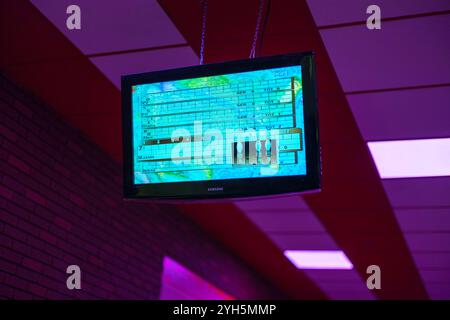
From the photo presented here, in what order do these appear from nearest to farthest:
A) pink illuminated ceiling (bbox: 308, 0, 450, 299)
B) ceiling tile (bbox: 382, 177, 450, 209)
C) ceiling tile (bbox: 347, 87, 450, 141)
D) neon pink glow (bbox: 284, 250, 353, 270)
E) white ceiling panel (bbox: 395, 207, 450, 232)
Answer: pink illuminated ceiling (bbox: 308, 0, 450, 299), ceiling tile (bbox: 347, 87, 450, 141), ceiling tile (bbox: 382, 177, 450, 209), white ceiling panel (bbox: 395, 207, 450, 232), neon pink glow (bbox: 284, 250, 353, 270)

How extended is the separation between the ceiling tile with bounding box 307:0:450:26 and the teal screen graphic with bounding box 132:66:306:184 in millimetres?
654

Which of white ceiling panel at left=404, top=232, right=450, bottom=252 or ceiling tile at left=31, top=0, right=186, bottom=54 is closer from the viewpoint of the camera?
ceiling tile at left=31, top=0, right=186, bottom=54

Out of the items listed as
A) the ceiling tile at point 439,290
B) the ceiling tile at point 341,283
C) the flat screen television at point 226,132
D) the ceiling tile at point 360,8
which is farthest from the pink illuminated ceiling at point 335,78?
the ceiling tile at point 439,290

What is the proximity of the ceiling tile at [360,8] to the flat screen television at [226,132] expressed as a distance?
2.00 ft

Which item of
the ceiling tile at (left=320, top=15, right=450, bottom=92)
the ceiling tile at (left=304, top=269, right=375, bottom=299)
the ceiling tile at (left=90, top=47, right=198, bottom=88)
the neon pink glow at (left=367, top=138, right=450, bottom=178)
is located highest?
the ceiling tile at (left=90, top=47, right=198, bottom=88)

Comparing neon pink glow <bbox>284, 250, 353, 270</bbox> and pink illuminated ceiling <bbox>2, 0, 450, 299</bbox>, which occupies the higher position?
pink illuminated ceiling <bbox>2, 0, 450, 299</bbox>

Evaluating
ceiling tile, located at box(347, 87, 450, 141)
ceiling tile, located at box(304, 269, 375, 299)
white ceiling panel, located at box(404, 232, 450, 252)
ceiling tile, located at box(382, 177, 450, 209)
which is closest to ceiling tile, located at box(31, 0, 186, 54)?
ceiling tile, located at box(347, 87, 450, 141)

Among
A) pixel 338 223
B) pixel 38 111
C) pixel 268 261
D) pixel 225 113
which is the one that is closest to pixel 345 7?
pixel 225 113

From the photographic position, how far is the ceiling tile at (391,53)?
3.42 meters

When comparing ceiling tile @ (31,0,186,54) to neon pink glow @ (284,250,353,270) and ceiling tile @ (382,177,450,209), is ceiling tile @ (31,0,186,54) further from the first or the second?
neon pink glow @ (284,250,353,270)

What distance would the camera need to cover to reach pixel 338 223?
634 centimetres

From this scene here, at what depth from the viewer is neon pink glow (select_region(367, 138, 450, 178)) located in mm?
4637

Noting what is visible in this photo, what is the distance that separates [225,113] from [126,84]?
1.77ft
